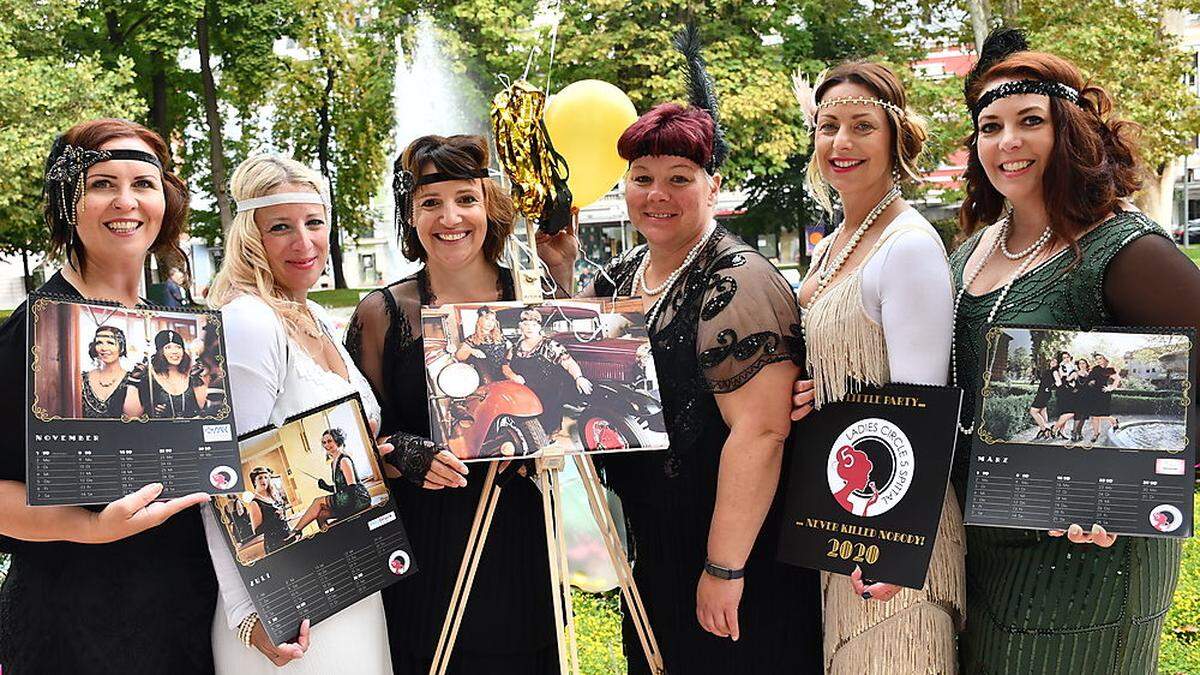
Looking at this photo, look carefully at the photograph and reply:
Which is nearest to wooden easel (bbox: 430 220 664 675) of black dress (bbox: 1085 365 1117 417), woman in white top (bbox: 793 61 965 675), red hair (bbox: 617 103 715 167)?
red hair (bbox: 617 103 715 167)

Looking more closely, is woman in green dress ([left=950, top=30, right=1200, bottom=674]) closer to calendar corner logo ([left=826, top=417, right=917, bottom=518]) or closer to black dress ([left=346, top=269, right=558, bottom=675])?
calendar corner logo ([left=826, top=417, right=917, bottom=518])

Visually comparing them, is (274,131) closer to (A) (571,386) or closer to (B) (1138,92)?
(B) (1138,92)

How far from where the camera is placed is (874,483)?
2279 millimetres

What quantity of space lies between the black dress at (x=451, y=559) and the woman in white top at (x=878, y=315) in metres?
0.75

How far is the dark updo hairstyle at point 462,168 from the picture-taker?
8.49 ft

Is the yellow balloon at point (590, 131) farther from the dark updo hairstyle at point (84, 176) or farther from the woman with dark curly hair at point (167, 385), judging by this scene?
the woman with dark curly hair at point (167, 385)

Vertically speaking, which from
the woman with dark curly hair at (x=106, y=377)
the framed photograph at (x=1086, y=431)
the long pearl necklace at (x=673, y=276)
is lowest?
the framed photograph at (x=1086, y=431)

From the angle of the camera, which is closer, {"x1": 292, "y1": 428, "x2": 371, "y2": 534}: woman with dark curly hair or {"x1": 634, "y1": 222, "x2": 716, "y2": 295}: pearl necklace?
{"x1": 292, "y1": 428, "x2": 371, "y2": 534}: woman with dark curly hair

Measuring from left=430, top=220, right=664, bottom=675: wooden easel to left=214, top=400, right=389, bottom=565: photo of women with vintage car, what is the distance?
0.27m

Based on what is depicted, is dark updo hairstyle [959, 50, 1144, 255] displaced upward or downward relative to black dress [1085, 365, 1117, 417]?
upward

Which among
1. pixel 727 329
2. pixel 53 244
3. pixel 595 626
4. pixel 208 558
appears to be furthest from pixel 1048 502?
pixel 595 626

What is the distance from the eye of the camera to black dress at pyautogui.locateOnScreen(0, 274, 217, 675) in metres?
2.18

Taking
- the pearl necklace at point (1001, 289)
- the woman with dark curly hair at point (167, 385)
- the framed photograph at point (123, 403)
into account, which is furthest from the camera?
the pearl necklace at point (1001, 289)

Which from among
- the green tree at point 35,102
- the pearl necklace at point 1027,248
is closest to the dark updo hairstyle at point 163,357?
the pearl necklace at point 1027,248
